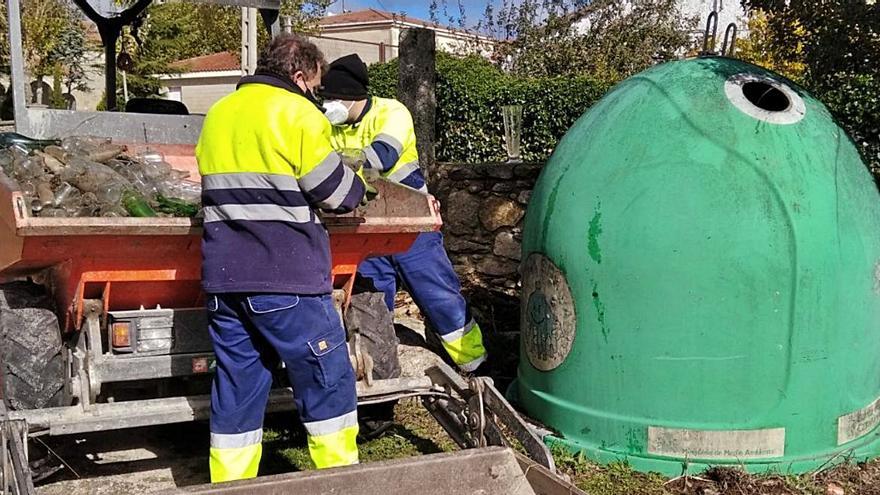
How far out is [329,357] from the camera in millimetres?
3506

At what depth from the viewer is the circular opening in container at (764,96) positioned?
4340mm

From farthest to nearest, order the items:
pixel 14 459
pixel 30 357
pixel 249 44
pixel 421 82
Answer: pixel 421 82 → pixel 249 44 → pixel 30 357 → pixel 14 459

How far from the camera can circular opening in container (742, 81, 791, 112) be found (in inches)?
171

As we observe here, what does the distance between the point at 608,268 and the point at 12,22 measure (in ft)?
11.3

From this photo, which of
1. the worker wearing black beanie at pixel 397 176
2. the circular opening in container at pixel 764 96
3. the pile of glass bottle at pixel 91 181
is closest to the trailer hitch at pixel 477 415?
the worker wearing black beanie at pixel 397 176

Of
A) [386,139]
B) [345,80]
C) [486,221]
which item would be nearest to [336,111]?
[345,80]

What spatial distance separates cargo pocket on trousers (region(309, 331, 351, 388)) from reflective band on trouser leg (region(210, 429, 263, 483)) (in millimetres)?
409

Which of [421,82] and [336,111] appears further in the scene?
[421,82]

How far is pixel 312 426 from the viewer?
11.6 ft

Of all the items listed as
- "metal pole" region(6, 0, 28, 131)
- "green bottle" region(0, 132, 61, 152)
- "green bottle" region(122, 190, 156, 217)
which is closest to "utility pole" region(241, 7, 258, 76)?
"metal pole" region(6, 0, 28, 131)

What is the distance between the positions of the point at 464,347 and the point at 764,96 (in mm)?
2418

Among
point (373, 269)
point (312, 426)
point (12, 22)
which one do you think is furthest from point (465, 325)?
point (12, 22)

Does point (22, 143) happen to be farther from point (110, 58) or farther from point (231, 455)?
point (110, 58)

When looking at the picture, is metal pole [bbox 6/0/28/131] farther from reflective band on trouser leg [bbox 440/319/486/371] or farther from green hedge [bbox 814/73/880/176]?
green hedge [bbox 814/73/880/176]
